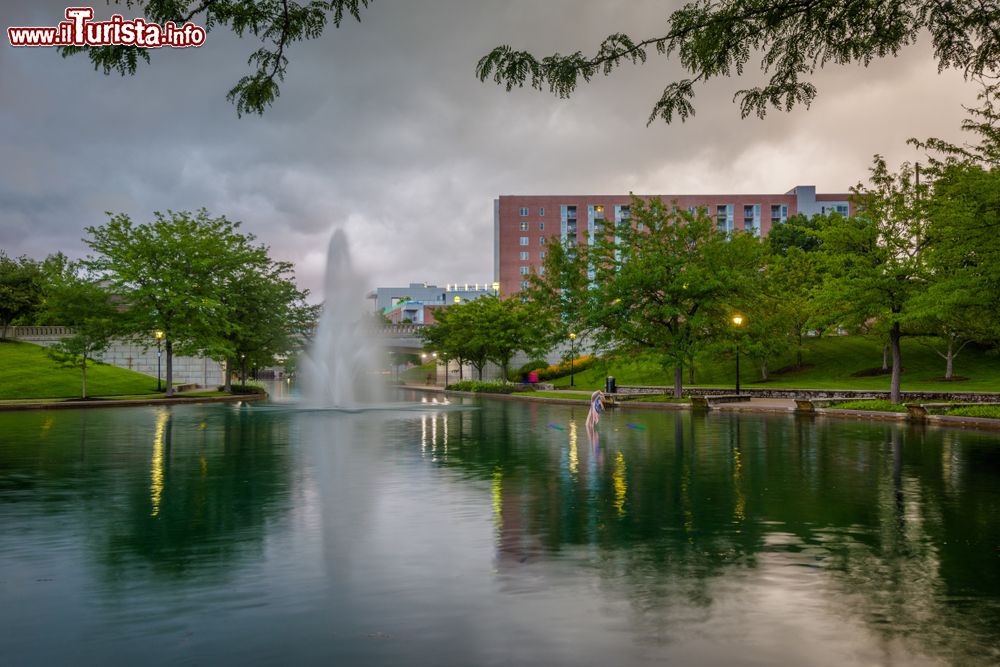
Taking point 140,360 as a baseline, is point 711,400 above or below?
below

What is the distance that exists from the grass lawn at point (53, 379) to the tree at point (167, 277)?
15.9 ft

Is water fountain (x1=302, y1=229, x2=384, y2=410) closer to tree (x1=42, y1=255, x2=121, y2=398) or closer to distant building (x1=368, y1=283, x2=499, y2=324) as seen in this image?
tree (x1=42, y1=255, x2=121, y2=398)

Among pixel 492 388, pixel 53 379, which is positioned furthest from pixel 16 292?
pixel 492 388

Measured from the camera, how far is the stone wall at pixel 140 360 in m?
67.9

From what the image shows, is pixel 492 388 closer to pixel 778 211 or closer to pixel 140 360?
pixel 140 360

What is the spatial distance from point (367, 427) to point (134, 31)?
21691 mm

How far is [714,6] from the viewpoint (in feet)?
21.9

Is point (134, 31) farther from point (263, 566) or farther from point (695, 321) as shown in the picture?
point (695, 321)

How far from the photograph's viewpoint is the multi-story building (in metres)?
134

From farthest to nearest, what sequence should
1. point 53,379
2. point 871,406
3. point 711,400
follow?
point 53,379 → point 711,400 → point 871,406

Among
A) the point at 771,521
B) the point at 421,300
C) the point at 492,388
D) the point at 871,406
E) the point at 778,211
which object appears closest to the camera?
the point at 771,521

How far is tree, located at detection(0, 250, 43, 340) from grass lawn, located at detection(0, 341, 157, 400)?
53.2 feet

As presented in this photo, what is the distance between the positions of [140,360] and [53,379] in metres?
14.2

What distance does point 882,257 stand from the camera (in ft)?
111
